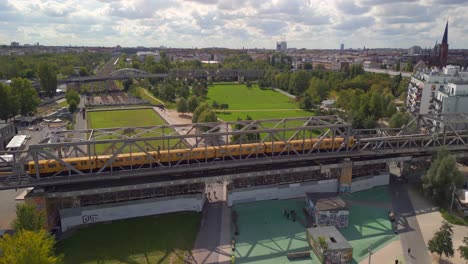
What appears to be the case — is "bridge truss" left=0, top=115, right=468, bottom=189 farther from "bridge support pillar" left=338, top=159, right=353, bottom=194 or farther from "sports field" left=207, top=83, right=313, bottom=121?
"sports field" left=207, top=83, right=313, bottom=121

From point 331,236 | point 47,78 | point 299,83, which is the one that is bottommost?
point 331,236

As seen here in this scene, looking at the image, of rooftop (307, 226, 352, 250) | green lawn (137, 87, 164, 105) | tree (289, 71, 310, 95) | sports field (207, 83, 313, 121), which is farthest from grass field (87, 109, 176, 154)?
tree (289, 71, 310, 95)

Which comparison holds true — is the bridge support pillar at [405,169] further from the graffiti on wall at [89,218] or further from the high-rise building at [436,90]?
the graffiti on wall at [89,218]

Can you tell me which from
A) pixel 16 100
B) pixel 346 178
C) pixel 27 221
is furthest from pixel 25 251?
pixel 16 100

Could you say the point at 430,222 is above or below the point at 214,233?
above

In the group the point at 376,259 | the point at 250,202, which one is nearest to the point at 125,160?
the point at 250,202

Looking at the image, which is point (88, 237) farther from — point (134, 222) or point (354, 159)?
point (354, 159)

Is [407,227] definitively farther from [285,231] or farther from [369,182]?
[285,231]
